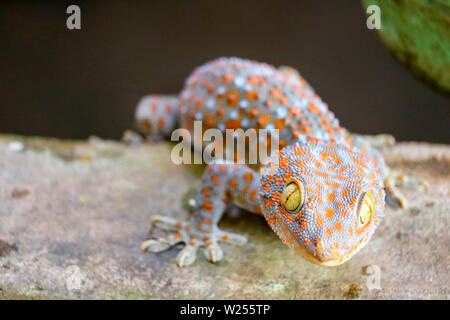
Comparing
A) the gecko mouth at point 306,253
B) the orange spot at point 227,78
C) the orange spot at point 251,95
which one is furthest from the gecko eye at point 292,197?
the orange spot at point 227,78

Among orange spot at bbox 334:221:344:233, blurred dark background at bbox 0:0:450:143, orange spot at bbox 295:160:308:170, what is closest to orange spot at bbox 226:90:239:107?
orange spot at bbox 295:160:308:170

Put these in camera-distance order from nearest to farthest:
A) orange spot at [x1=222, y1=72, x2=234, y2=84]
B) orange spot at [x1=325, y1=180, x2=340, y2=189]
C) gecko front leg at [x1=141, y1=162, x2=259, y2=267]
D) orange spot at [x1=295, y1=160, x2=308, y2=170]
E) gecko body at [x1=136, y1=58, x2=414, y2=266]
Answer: gecko body at [x1=136, y1=58, x2=414, y2=266] → orange spot at [x1=325, y1=180, x2=340, y2=189] → orange spot at [x1=295, y1=160, x2=308, y2=170] → gecko front leg at [x1=141, y1=162, x2=259, y2=267] → orange spot at [x1=222, y1=72, x2=234, y2=84]

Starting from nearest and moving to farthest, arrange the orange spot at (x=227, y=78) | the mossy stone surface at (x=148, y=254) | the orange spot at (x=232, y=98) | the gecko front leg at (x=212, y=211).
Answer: the mossy stone surface at (x=148, y=254), the gecko front leg at (x=212, y=211), the orange spot at (x=232, y=98), the orange spot at (x=227, y=78)

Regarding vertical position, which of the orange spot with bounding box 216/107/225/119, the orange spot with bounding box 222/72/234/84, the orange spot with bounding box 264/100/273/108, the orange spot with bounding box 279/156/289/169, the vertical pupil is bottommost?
the vertical pupil

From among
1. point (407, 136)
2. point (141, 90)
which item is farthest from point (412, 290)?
point (141, 90)

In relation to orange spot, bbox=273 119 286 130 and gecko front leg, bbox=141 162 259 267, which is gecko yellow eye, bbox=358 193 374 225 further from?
orange spot, bbox=273 119 286 130

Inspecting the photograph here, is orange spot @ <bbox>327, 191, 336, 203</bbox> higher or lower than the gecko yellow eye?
higher

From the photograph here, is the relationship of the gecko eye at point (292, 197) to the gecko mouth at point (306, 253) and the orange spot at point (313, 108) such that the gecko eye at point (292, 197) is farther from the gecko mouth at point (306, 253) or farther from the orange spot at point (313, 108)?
the orange spot at point (313, 108)

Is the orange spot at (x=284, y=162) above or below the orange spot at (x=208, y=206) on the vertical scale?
above

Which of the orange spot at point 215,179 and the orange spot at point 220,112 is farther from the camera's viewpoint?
the orange spot at point 220,112
